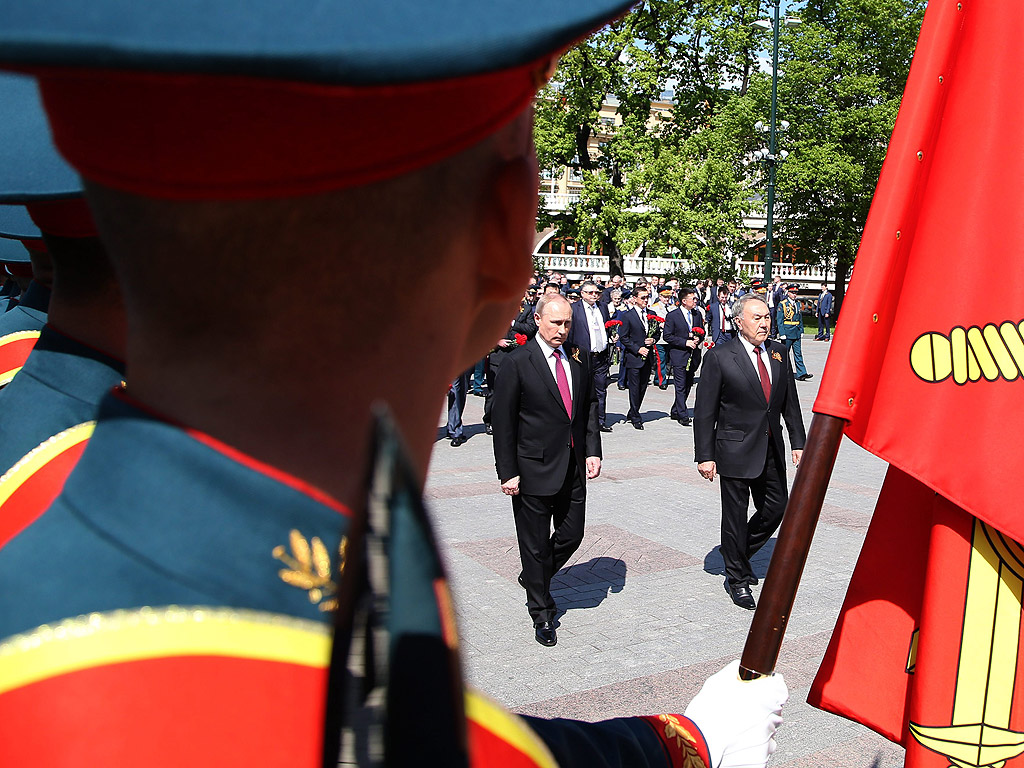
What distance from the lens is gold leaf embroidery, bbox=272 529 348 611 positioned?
2.39 feet

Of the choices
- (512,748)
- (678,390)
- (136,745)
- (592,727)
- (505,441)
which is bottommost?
(678,390)

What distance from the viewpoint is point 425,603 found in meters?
0.56

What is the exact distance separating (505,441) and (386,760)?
5.50 metres

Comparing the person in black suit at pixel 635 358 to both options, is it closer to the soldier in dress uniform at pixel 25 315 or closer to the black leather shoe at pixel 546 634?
the black leather shoe at pixel 546 634

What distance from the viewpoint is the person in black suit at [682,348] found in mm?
14438

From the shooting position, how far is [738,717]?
1582 mm

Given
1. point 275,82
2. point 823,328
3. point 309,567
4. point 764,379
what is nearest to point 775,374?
point 764,379

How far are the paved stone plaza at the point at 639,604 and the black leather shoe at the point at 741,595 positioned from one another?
66 mm

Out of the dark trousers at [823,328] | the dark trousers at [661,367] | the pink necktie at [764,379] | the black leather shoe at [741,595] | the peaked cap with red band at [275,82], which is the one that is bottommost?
the dark trousers at [823,328]

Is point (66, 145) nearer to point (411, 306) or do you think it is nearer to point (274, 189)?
point (274, 189)

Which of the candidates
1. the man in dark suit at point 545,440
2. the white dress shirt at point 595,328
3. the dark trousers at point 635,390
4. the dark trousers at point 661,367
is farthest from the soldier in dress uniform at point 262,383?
the dark trousers at point 661,367

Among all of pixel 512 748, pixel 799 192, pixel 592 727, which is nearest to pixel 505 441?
pixel 592 727

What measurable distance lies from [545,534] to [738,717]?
4392 millimetres

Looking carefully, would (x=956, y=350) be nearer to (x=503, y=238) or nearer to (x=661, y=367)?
(x=503, y=238)
